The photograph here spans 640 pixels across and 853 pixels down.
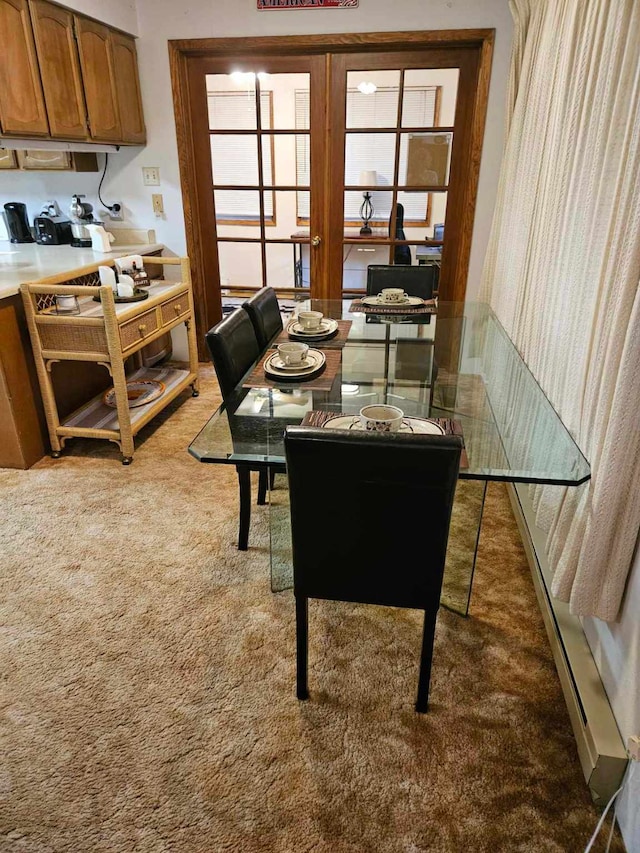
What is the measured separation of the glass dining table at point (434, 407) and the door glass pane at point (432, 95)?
152 centimetres

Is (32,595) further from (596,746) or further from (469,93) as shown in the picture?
(469,93)

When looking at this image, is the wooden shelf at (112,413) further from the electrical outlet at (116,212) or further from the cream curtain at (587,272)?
the cream curtain at (587,272)

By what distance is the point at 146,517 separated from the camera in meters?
2.35

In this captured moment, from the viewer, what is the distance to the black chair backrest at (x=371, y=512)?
116 cm

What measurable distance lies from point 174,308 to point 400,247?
1.53m

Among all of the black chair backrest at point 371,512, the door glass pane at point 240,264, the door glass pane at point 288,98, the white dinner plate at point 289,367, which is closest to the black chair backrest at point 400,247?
the door glass pane at point 288,98

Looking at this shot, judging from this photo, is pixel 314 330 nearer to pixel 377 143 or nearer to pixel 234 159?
pixel 377 143

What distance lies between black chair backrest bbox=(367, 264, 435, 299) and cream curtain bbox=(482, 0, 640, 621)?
56 centimetres

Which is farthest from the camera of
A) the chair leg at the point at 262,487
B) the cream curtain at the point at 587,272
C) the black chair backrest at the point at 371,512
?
the chair leg at the point at 262,487

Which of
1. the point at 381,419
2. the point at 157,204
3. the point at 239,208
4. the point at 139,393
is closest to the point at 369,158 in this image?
the point at 239,208

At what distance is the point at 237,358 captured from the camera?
1.94 m

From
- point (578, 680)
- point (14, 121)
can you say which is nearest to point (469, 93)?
point (14, 121)

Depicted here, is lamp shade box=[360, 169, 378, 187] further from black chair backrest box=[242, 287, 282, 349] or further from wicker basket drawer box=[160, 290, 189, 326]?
black chair backrest box=[242, 287, 282, 349]

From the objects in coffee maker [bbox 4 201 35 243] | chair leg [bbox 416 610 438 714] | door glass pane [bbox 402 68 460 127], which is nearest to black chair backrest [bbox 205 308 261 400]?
chair leg [bbox 416 610 438 714]
